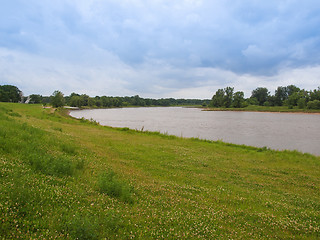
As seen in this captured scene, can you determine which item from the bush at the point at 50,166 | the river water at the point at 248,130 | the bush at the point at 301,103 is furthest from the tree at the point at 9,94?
the bush at the point at 301,103

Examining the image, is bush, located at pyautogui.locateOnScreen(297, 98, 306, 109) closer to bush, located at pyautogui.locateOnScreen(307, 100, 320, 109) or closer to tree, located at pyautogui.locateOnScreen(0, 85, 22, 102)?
bush, located at pyautogui.locateOnScreen(307, 100, 320, 109)

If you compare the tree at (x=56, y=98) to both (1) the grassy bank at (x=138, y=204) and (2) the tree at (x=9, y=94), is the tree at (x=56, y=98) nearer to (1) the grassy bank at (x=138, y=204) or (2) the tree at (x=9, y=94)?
(2) the tree at (x=9, y=94)

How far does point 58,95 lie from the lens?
110875 millimetres

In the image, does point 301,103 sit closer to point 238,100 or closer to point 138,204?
point 238,100

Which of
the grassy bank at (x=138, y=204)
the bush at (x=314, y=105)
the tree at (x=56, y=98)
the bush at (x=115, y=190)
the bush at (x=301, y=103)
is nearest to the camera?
the grassy bank at (x=138, y=204)

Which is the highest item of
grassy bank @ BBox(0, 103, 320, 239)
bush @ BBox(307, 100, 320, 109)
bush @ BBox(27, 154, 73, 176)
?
bush @ BBox(307, 100, 320, 109)

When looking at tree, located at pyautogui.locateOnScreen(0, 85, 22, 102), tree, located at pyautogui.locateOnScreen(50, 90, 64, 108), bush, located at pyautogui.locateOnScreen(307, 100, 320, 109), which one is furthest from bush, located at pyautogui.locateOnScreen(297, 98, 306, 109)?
tree, located at pyautogui.locateOnScreen(0, 85, 22, 102)

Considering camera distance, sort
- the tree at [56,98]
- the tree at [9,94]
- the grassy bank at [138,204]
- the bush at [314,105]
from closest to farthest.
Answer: the grassy bank at [138,204], the tree at [56,98], the tree at [9,94], the bush at [314,105]

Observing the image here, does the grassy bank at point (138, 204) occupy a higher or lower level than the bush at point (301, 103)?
lower

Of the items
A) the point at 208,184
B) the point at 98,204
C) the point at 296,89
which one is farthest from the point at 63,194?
the point at 296,89

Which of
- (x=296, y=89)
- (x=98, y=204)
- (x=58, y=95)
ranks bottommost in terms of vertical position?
(x=98, y=204)

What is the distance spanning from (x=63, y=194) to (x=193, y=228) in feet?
12.8

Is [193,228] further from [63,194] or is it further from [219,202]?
[63,194]

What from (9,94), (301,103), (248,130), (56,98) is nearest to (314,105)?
(301,103)
